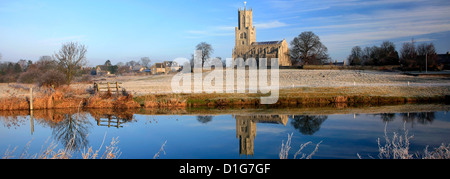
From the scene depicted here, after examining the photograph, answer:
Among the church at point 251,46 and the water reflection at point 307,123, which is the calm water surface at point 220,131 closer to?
the water reflection at point 307,123

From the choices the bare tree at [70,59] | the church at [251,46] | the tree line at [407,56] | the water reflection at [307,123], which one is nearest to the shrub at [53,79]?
the bare tree at [70,59]

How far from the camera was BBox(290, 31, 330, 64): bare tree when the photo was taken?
65.4 meters

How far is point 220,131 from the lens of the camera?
1512cm

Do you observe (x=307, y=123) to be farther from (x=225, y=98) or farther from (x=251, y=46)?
(x=251, y=46)

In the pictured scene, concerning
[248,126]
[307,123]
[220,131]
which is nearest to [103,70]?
[248,126]

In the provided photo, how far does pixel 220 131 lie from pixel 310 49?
5510 centimetres

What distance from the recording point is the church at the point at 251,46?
8325 centimetres

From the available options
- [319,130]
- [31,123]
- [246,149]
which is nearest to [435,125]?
[319,130]

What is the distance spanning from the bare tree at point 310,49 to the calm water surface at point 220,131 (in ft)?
154

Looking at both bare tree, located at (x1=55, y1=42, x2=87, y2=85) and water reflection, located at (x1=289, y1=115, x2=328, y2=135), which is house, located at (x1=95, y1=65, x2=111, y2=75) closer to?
bare tree, located at (x1=55, y1=42, x2=87, y2=85)

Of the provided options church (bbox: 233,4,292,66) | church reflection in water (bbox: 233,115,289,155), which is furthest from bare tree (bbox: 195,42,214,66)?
church reflection in water (bbox: 233,115,289,155)

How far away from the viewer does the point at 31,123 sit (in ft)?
57.9

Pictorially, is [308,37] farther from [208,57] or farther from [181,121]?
[181,121]

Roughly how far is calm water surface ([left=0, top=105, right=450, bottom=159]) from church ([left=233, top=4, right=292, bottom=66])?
2412 inches
